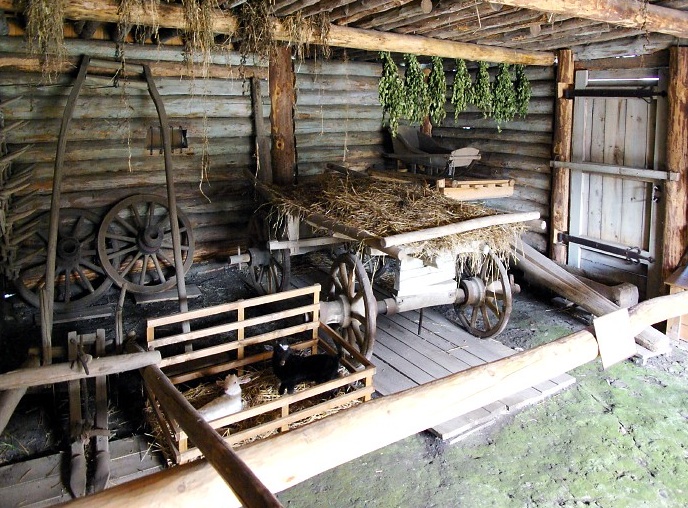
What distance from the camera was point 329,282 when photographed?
5848 mm

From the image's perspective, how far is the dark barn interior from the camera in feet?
15.7

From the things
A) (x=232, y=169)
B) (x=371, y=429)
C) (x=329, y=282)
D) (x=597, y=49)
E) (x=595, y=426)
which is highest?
(x=597, y=49)

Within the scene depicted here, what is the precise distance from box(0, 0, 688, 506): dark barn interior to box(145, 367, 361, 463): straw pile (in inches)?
1.0

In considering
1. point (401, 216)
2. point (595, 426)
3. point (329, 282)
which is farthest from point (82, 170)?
point (595, 426)

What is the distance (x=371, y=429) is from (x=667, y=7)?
5310 millimetres

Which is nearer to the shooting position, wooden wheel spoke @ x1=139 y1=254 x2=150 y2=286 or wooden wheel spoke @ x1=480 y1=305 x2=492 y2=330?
wooden wheel spoke @ x1=480 y1=305 x2=492 y2=330

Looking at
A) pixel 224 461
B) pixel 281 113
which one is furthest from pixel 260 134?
pixel 224 461

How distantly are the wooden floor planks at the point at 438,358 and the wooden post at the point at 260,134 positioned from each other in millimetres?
2584

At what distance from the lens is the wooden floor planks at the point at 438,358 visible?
4867 mm

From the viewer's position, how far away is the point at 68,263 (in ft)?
23.0

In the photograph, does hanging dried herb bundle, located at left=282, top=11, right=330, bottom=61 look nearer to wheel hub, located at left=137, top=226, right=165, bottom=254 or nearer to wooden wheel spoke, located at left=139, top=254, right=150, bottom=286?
wheel hub, located at left=137, top=226, right=165, bottom=254

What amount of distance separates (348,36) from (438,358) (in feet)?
11.1

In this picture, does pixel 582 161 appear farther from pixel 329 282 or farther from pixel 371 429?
pixel 371 429

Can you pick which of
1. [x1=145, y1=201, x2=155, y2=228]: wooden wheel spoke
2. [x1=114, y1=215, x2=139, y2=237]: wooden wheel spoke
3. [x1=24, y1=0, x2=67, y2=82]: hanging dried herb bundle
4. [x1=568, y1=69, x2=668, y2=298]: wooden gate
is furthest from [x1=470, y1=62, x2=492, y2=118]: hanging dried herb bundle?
[x1=24, y1=0, x2=67, y2=82]: hanging dried herb bundle
